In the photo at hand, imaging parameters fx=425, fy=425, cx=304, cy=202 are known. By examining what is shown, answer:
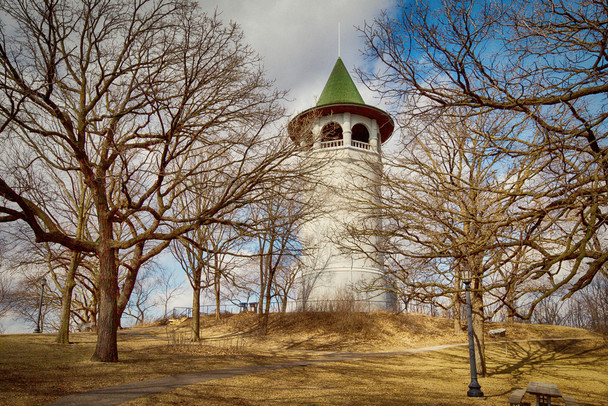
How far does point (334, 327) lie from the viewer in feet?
77.4

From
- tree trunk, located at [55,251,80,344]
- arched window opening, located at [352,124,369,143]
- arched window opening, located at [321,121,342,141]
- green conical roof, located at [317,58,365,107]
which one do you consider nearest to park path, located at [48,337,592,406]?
arched window opening, located at [321,121,342,141]

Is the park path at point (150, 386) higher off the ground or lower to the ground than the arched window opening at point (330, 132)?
lower

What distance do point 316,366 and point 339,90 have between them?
2145 centimetres

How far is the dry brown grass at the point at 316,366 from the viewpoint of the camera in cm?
905

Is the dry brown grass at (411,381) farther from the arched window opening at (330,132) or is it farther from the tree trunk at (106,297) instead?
the arched window opening at (330,132)

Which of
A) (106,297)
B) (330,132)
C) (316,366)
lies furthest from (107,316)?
(330,132)

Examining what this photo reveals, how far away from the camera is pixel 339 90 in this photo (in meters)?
30.6

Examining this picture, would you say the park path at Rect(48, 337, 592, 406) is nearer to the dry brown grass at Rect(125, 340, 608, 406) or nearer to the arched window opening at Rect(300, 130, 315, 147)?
the dry brown grass at Rect(125, 340, 608, 406)

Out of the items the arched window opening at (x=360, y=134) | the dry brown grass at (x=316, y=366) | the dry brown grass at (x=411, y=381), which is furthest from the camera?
the arched window opening at (x=360, y=134)

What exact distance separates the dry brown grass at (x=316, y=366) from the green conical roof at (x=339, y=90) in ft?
47.6

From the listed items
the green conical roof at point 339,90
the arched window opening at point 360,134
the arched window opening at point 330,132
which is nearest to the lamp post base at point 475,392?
the arched window opening at point 330,132

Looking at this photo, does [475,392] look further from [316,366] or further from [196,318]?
[196,318]

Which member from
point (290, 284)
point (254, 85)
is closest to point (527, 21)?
point (254, 85)

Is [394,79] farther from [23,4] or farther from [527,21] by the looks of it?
[23,4]
